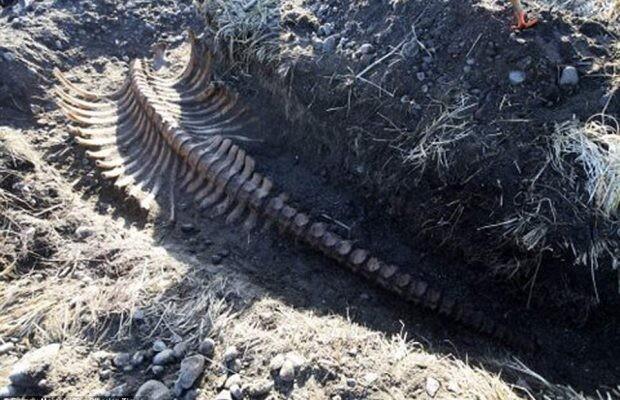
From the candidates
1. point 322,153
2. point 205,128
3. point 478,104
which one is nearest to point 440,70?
point 478,104

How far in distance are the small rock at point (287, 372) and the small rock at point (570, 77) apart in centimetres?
253

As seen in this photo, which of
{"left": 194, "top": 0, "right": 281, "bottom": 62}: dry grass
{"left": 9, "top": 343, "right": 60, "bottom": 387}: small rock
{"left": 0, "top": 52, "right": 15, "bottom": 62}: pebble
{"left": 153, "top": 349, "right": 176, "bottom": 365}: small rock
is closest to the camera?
{"left": 9, "top": 343, "right": 60, "bottom": 387}: small rock

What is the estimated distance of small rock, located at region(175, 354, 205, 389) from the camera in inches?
117

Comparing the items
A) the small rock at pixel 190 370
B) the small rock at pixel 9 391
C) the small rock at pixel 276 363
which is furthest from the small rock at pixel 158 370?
the small rock at pixel 9 391

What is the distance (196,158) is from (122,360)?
2090 mm

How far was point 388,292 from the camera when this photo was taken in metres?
4.25

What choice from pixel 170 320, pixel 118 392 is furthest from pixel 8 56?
pixel 118 392

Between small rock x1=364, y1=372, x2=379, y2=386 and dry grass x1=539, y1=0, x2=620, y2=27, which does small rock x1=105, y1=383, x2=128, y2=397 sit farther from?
dry grass x1=539, y1=0, x2=620, y2=27

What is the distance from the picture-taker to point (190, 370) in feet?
9.89

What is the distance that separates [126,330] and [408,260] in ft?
6.86

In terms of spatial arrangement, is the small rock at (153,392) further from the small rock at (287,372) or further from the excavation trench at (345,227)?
the excavation trench at (345,227)

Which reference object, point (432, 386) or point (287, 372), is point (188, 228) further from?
point (432, 386)

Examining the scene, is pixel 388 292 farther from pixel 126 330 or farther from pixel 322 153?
pixel 126 330

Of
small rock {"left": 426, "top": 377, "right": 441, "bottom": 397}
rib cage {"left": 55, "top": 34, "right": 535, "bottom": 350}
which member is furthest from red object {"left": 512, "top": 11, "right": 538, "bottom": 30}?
small rock {"left": 426, "top": 377, "right": 441, "bottom": 397}
